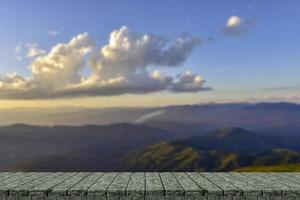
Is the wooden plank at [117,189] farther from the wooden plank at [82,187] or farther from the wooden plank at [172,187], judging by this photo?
the wooden plank at [172,187]

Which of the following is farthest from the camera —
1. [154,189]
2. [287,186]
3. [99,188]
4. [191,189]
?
[287,186]

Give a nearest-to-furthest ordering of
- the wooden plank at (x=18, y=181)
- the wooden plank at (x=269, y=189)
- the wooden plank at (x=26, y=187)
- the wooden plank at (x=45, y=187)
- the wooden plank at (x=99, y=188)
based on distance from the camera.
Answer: the wooden plank at (x=99, y=188), the wooden plank at (x=45, y=187), the wooden plank at (x=26, y=187), the wooden plank at (x=269, y=189), the wooden plank at (x=18, y=181)

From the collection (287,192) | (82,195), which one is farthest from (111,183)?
(287,192)

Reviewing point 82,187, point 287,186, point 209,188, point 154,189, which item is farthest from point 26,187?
point 287,186

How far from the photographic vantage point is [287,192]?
15438 mm

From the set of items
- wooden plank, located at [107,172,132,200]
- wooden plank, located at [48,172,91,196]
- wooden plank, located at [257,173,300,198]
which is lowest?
wooden plank, located at [257,173,300,198]

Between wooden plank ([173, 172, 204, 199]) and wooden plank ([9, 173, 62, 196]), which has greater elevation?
wooden plank ([9, 173, 62, 196])

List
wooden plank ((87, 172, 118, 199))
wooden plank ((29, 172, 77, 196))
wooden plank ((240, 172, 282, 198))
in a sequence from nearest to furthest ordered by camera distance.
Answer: wooden plank ((87, 172, 118, 199)) → wooden plank ((29, 172, 77, 196)) → wooden plank ((240, 172, 282, 198))

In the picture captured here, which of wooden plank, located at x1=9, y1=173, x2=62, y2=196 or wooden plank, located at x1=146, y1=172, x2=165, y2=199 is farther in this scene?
wooden plank, located at x1=9, y1=173, x2=62, y2=196

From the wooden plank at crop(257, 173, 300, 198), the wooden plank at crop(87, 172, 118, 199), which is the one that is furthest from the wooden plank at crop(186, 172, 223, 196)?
the wooden plank at crop(87, 172, 118, 199)

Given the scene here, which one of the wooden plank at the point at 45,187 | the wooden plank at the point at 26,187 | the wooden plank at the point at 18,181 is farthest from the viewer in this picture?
the wooden plank at the point at 18,181

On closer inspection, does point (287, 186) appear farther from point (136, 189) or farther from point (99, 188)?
point (99, 188)

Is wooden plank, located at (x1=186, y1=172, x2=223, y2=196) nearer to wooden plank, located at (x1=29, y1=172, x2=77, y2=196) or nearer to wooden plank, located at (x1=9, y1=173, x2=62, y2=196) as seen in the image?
wooden plank, located at (x1=29, y1=172, x2=77, y2=196)

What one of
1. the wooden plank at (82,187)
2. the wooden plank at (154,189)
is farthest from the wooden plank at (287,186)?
the wooden plank at (82,187)
